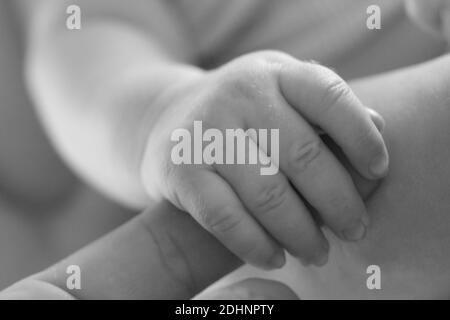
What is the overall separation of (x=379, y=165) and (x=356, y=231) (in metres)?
0.05

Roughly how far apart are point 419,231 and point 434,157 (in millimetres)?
48

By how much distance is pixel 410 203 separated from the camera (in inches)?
16.3

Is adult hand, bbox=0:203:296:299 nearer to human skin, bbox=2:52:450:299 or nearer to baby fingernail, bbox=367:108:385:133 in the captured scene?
human skin, bbox=2:52:450:299

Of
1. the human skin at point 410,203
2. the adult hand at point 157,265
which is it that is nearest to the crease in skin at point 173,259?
the adult hand at point 157,265

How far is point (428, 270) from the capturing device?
0.42 meters

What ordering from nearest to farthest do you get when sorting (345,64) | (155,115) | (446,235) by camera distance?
(446,235) < (155,115) < (345,64)

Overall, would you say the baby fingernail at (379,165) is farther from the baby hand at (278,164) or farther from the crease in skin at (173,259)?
the crease in skin at (173,259)

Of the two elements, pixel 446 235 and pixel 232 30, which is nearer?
pixel 446 235

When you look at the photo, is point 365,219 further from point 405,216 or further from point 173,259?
point 173,259

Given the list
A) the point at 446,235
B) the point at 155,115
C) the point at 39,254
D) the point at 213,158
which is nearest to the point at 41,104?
the point at 39,254

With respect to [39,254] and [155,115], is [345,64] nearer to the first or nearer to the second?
[155,115]

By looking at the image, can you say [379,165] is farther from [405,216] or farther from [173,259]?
[173,259]

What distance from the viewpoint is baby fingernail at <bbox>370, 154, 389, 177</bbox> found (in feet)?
1.35

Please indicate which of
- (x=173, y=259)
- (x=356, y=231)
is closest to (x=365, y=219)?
(x=356, y=231)
